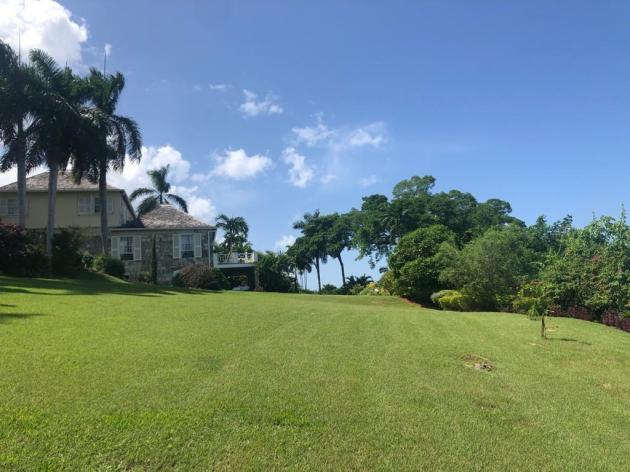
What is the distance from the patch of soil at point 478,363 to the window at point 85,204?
31307 mm

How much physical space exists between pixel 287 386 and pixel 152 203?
136 ft

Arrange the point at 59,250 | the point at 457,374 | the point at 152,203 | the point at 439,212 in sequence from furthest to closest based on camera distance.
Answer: the point at 152,203 < the point at 439,212 < the point at 59,250 < the point at 457,374

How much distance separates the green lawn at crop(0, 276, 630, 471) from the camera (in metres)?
4.29

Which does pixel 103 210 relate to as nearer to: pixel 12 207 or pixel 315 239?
pixel 12 207

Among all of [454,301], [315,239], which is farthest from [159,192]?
[454,301]

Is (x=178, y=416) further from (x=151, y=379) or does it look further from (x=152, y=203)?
(x=152, y=203)

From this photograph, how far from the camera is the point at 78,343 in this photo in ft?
24.3

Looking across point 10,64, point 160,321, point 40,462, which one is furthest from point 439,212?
point 40,462

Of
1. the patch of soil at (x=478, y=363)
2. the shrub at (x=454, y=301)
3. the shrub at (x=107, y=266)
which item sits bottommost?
the patch of soil at (x=478, y=363)

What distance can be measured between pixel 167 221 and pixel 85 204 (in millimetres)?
5421

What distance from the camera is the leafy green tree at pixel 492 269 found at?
20.5 metres

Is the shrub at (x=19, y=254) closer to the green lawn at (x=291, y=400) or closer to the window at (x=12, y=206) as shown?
the green lawn at (x=291, y=400)

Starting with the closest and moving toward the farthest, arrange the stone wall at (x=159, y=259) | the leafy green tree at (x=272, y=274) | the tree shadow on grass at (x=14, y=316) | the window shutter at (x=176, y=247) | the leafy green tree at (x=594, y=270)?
the tree shadow on grass at (x=14, y=316)
the leafy green tree at (x=594, y=270)
the stone wall at (x=159, y=259)
the window shutter at (x=176, y=247)
the leafy green tree at (x=272, y=274)

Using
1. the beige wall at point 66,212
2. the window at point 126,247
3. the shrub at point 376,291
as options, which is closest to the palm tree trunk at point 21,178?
the beige wall at point 66,212
